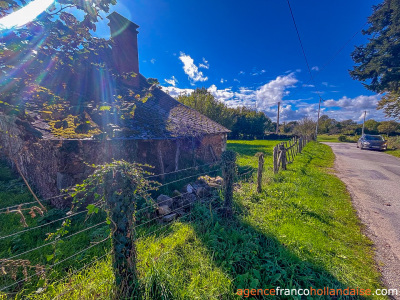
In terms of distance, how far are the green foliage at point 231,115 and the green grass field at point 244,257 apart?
20443mm

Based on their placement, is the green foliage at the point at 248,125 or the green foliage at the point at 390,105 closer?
the green foliage at the point at 390,105

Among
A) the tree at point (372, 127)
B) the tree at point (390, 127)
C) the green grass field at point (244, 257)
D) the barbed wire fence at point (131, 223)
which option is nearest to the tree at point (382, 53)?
the barbed wire fence at point (131, 223)

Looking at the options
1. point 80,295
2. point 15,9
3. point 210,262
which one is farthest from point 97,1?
point 210,262

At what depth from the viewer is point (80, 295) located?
192cm

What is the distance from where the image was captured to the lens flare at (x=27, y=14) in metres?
1.94

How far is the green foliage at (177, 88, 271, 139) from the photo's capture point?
23.6 metres

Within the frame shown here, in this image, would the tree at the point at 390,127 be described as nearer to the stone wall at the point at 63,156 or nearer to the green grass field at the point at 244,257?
the green grass field at the point at 244,257

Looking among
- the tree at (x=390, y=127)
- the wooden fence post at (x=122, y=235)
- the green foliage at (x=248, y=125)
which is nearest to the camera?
the wooden fence post at (x=122, y=235)

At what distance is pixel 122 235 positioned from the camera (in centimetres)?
185

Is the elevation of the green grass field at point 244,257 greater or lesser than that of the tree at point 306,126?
lesser

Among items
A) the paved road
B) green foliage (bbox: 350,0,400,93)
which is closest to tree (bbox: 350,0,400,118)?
green foliage (bbox: 350,0,400,93)

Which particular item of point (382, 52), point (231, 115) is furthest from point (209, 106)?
point (382, 52)

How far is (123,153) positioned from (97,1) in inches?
188

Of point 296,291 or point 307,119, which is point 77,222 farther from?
point 307,119
